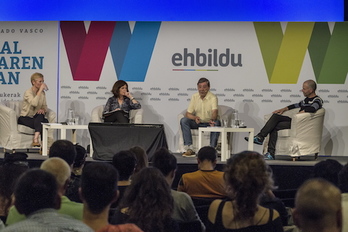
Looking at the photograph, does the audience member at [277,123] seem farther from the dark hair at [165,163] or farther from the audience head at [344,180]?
the audience head at [344,180]

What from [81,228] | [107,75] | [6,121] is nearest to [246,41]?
[107,75]

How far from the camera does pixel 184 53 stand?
9.24m

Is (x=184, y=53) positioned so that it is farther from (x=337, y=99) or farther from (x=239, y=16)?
(x=337, y=99)

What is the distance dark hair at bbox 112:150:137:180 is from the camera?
11.9 feet

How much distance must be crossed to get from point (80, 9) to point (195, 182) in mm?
5917

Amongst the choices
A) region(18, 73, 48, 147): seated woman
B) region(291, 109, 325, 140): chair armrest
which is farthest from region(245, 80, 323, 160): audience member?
region(18, 73, 48, 147): seated woman

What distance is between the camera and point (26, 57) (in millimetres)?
9430

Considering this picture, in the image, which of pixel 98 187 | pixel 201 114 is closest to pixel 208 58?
pixel 201 114

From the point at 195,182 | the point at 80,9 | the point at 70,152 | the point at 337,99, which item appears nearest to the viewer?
the point at 70,152

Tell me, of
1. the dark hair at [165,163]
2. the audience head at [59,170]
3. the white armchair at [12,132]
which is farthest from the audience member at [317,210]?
the white armchair at [12,132]

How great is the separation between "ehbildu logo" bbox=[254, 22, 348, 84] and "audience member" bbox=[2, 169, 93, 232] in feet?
24.3

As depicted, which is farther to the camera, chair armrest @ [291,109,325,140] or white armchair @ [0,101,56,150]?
white armchair @ [0,101,56,150]

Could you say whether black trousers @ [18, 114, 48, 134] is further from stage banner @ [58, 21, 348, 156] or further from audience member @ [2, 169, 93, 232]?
audience member @ [2, 169, 93, 232]

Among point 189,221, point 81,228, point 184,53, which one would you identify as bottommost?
point 189,221
